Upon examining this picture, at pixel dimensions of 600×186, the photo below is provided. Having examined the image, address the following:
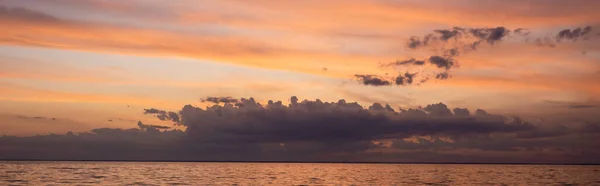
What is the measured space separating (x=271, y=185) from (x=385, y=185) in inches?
820

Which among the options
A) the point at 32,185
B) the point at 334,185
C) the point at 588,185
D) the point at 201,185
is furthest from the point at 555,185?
the point at 32,185

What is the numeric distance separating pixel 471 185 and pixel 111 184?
2640 inches

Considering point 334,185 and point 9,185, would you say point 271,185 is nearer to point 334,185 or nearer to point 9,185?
point 334,185

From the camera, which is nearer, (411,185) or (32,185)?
(32,185)

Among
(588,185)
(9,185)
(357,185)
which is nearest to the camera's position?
(9,185)

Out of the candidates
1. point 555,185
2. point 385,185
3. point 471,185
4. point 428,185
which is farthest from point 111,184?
point 555,185

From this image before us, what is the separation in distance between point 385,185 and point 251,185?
24478 millimetres

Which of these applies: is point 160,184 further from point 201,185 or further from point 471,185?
point 471,185

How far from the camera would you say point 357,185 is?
385ft

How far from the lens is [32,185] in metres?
113

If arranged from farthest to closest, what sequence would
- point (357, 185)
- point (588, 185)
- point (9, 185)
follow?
point (588, 185), point (357, 185), point (9, 185)

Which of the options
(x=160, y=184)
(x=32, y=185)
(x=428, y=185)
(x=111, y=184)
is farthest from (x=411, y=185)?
(x=32, y=185)

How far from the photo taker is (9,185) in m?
110

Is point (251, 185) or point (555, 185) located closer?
point (251, 185)
